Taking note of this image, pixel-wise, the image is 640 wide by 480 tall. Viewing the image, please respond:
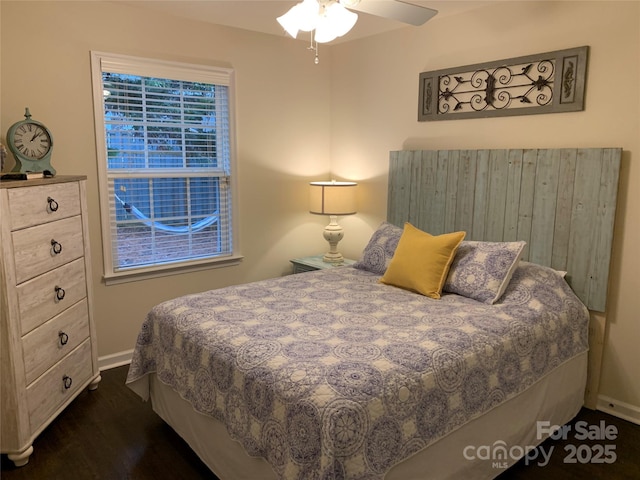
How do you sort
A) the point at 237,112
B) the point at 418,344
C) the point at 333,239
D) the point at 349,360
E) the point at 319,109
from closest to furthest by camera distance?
the point at 349,360, the point at 418,344, the point at 237,112, the point at 333,239, the point at 319,109

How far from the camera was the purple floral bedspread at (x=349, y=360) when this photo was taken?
5.16ft

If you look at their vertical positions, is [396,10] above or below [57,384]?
above

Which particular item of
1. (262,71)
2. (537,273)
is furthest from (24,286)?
(537,273)

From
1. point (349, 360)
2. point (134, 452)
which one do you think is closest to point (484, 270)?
point (349, 360)

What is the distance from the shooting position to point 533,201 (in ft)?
9.29

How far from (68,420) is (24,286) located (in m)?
0.84

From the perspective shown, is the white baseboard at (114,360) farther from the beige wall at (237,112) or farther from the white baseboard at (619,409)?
the white baseboard at (619,409)

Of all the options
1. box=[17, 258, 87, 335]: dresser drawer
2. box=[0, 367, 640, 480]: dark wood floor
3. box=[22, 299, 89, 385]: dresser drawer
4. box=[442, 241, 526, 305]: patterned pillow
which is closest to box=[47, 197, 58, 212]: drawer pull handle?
box=[17, 258, 87, 335]: dresser drawer

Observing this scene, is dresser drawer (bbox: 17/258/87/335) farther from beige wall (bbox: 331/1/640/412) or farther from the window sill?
beige wall (bbox: 331/1/640/412)

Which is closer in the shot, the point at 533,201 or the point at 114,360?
the point at 533,201

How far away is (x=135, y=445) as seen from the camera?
2.39 m

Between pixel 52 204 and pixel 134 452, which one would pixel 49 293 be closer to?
pixel 52 204

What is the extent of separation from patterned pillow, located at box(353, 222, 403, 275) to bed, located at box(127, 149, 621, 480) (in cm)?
1

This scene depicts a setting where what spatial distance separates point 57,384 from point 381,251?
200 cm
